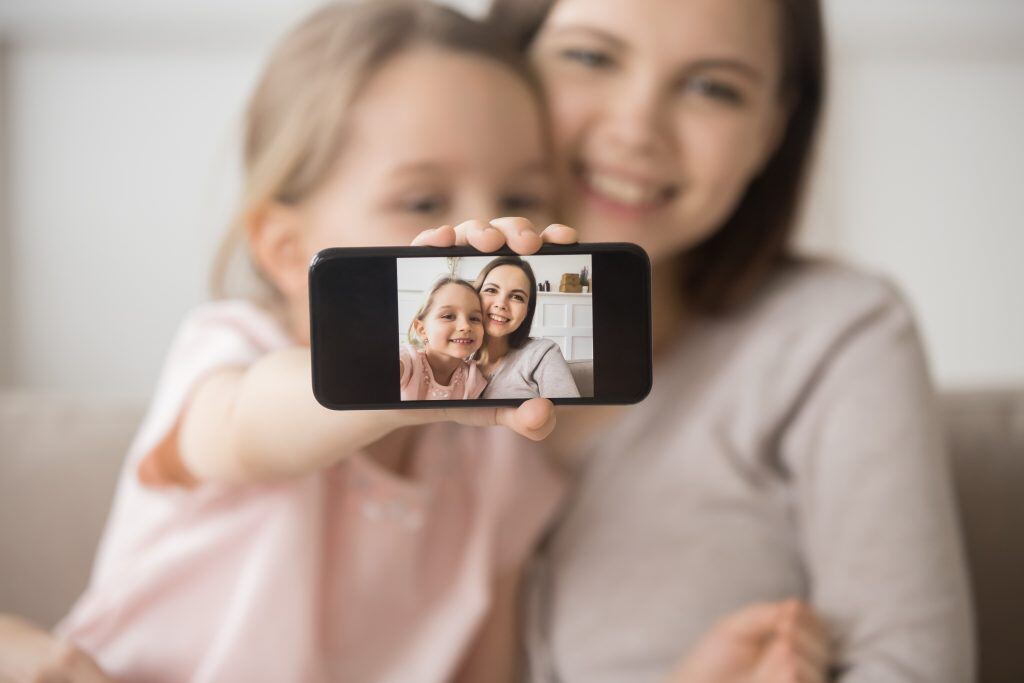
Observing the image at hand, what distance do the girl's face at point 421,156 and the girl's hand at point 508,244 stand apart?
216 millimetres

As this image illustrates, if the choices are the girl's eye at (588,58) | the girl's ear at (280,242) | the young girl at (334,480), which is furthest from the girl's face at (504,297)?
the girl's eye at (588,58)

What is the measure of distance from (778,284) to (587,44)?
32 centimetres

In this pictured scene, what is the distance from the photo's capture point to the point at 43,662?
0.57m

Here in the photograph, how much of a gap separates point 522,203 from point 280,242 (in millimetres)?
200

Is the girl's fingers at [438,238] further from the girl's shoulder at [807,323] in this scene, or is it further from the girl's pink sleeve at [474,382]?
the girl's shoulder at [807,323]

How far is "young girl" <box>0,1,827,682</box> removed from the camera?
0.60 meters

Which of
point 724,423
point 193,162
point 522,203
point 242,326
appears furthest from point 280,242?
point 193,162

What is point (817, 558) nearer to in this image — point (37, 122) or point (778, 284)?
point (778, 284)

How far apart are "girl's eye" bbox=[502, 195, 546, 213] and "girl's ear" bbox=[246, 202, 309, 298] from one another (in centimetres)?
17

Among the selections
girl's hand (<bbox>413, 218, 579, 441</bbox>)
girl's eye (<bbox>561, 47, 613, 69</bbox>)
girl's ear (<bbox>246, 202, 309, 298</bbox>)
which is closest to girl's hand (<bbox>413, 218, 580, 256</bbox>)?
girl's hand (<bbox>413, 218, 579, 441</bbox>)

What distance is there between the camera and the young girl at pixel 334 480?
604 mm

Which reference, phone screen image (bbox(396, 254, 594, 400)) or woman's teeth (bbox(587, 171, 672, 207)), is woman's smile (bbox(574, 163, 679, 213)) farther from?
phone screen image (bbox(396, 254, 594, 400))

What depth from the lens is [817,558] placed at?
712 mm

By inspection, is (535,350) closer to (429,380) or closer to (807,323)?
(429,380)
